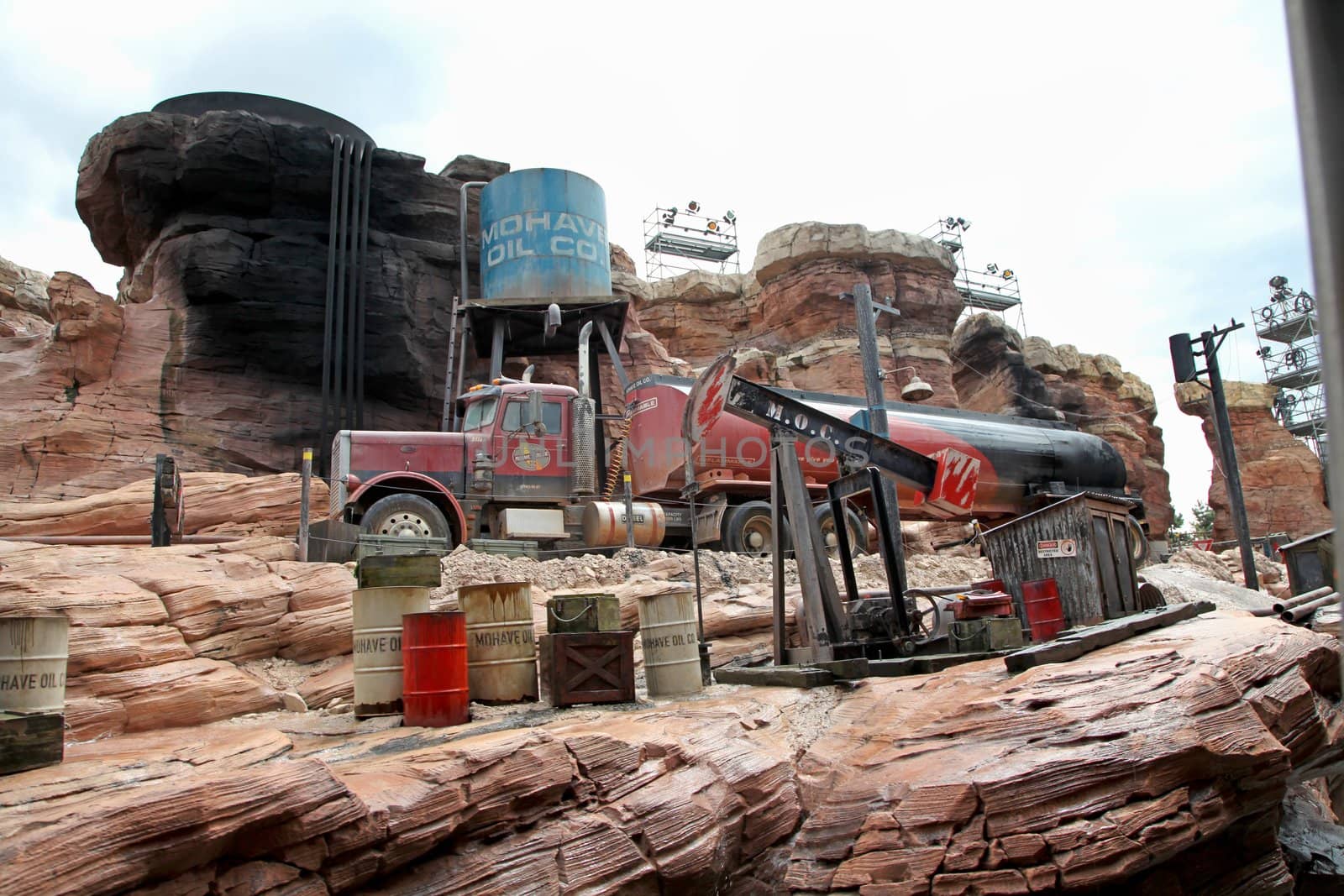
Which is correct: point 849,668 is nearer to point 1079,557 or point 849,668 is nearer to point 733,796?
point 733,796

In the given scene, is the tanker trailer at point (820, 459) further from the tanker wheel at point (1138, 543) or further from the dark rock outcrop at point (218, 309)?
the dark rock outcrop at point (218, 309)

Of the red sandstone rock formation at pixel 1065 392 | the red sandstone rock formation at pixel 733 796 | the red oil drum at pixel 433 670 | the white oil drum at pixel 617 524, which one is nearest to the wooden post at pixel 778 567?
the red sandstone rock formation at pixel 733 796

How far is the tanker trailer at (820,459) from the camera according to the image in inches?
626

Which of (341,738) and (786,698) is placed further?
(786,698)

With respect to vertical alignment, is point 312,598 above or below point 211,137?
below

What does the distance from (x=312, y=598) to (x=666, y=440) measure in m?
7.80

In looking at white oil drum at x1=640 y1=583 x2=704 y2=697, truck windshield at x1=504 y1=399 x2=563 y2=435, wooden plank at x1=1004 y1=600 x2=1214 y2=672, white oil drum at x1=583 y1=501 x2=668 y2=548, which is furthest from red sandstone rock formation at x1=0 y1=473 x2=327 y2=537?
wooden plank at x1=1004 y1=600 x2=1214 y2=672

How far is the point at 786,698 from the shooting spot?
7.78 m

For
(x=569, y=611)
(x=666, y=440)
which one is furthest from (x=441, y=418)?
(x=569, y=611)

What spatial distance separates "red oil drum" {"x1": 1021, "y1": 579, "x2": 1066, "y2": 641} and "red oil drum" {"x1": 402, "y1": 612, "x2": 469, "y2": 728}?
5.78 m

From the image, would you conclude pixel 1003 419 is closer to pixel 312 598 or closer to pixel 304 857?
pixel 312 598

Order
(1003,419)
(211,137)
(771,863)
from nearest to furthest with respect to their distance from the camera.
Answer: (771,863) < (211,137) < (1003,419)

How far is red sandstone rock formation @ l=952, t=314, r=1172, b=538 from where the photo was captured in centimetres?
3300

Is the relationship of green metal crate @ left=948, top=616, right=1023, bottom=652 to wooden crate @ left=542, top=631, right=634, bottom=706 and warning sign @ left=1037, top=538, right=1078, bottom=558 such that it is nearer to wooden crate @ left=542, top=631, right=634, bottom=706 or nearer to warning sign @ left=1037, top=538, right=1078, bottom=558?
warning sign @ left=1037, top=538, right=1078, bottom=558
